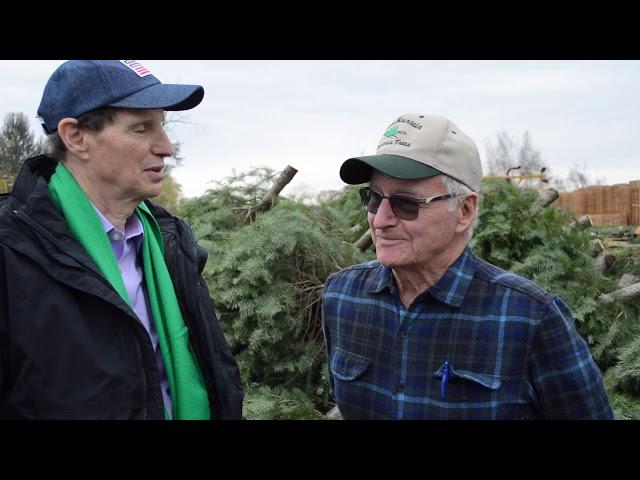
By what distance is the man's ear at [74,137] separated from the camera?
7.41ft

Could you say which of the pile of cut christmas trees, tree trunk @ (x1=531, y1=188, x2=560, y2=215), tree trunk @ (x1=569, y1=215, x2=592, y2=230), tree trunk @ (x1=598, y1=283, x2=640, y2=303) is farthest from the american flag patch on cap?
tree trunk @ (x1=569, y1=215, x2=592, y2=230)

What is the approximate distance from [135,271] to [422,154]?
1239 millimetres

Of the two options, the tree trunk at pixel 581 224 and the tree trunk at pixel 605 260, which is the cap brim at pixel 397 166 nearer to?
the tree trunk at pixel 581 224

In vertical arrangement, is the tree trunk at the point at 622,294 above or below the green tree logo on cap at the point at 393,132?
below

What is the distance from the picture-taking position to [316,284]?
5.00m

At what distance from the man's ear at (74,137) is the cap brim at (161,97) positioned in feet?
0.55

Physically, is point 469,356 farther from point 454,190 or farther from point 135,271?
point 135,271

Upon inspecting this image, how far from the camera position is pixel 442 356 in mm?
2113

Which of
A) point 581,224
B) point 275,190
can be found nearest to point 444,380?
point 275,190

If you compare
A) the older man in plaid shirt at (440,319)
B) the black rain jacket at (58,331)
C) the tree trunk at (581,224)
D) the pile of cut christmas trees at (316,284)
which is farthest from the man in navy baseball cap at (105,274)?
the tree trunk at (581,224)

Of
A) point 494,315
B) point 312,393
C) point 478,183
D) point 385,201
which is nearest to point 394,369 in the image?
point 494,315
